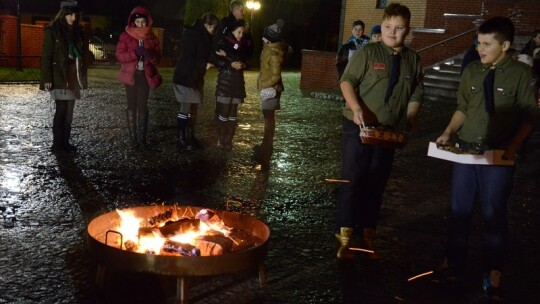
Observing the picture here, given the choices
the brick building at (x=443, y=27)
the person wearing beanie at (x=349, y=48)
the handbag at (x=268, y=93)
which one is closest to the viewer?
the handbag at (x=268, y=93)

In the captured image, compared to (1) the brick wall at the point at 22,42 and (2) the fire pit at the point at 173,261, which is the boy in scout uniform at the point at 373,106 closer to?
(2) the fire pit at the point at 173,261

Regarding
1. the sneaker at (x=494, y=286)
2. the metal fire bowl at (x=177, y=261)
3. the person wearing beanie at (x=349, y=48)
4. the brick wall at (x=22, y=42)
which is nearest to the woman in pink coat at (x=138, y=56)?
the person wearing beanie at (x=349, y=48)

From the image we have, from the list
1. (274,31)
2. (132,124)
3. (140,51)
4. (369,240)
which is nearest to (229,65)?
(274,31)

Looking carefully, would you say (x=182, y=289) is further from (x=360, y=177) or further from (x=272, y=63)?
(x=272, y=63)

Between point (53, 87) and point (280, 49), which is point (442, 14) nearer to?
point (280, 49)

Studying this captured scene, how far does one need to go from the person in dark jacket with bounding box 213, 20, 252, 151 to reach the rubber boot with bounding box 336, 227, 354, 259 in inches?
168

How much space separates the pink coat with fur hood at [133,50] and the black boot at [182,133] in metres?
0.70

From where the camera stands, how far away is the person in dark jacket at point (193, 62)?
28.9ft

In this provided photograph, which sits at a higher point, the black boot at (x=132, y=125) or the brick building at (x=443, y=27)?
the brick building at (x=443, y=27)

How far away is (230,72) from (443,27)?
47.3ft

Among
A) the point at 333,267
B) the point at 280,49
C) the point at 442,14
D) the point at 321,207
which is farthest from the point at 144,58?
the point at 442,14

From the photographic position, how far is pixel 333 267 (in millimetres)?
4867

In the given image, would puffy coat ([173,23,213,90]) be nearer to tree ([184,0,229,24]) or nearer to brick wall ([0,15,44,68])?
brick wall ([0,15,44,68])

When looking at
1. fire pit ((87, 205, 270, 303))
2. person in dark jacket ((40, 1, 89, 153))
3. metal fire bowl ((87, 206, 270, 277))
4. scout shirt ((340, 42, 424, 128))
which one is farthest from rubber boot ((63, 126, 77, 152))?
scout shirt ((340, 42, 424, 128))
